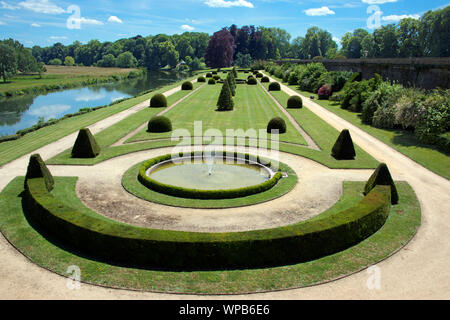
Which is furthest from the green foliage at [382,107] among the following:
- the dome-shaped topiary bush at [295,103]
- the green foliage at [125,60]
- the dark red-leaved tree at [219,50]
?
the green foliage at [125,60]

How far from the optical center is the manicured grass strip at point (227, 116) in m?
28.8

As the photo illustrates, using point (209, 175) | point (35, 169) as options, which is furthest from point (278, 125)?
point (35, 169)

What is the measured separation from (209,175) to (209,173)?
1.03 feet

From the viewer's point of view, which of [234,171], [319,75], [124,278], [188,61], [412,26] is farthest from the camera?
[188,61]

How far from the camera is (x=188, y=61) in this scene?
15675cm

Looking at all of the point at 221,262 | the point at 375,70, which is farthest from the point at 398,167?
the point at 375,70

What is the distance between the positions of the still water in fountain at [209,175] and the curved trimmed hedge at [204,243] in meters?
6.37

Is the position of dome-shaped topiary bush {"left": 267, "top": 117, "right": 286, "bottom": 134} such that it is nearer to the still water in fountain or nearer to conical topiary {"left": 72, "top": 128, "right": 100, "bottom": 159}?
the still water in fountain

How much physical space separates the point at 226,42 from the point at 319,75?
7319 centimetres

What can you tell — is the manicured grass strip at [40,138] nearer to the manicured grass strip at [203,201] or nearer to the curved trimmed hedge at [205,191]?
the manicured grass strip at [203,201]

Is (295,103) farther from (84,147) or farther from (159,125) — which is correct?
(84,147)
